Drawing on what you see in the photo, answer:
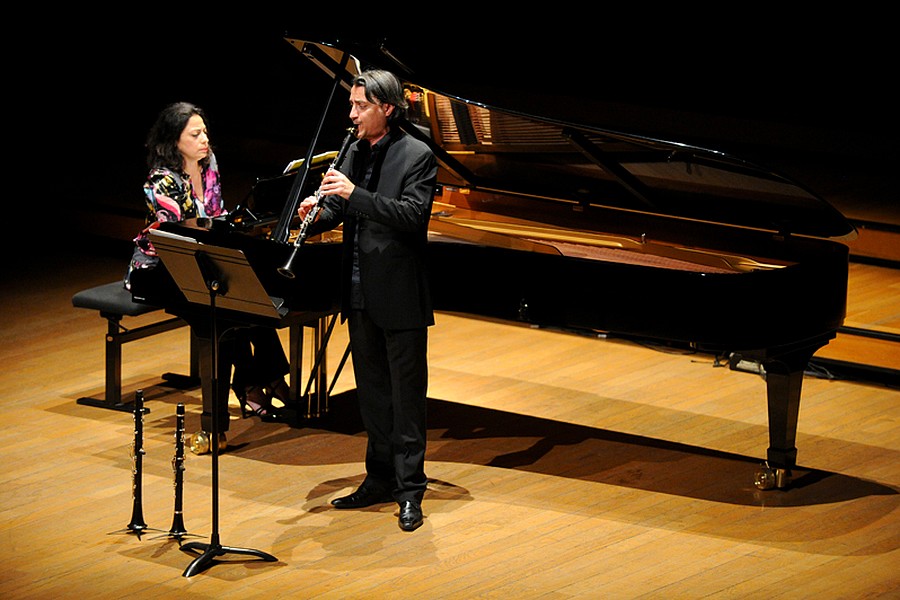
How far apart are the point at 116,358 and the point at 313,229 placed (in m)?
1.26

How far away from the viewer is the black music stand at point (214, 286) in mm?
4086

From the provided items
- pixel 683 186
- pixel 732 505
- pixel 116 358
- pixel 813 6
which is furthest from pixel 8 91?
pixel 732 505

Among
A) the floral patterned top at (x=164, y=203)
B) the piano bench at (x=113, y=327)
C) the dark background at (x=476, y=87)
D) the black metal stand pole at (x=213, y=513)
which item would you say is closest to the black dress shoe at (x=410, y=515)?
the black metal stand pole at (x=213, y=513)

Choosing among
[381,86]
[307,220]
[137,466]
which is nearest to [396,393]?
[307,220]

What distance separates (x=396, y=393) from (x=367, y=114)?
0.85 meters

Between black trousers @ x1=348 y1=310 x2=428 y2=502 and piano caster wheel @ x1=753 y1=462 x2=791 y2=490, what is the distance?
114cm

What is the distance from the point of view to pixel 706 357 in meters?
6.31

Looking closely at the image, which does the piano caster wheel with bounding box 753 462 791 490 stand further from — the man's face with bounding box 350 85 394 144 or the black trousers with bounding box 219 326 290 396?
the black trousers with bounding box 219 326 290 396

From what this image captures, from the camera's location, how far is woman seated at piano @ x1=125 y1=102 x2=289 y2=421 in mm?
5184

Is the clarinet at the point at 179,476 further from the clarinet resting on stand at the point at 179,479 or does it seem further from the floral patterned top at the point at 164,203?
the floral patterned top at the point at 164,203

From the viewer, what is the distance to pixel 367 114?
4.30 m

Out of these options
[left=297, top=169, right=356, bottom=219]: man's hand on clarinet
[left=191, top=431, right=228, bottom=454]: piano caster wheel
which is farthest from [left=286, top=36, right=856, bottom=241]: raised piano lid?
[left=191, top=431, right=228, bottom=454]: piano caster wheel

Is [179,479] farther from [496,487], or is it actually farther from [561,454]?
[561,454]

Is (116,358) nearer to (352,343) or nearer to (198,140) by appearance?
(198,140)
